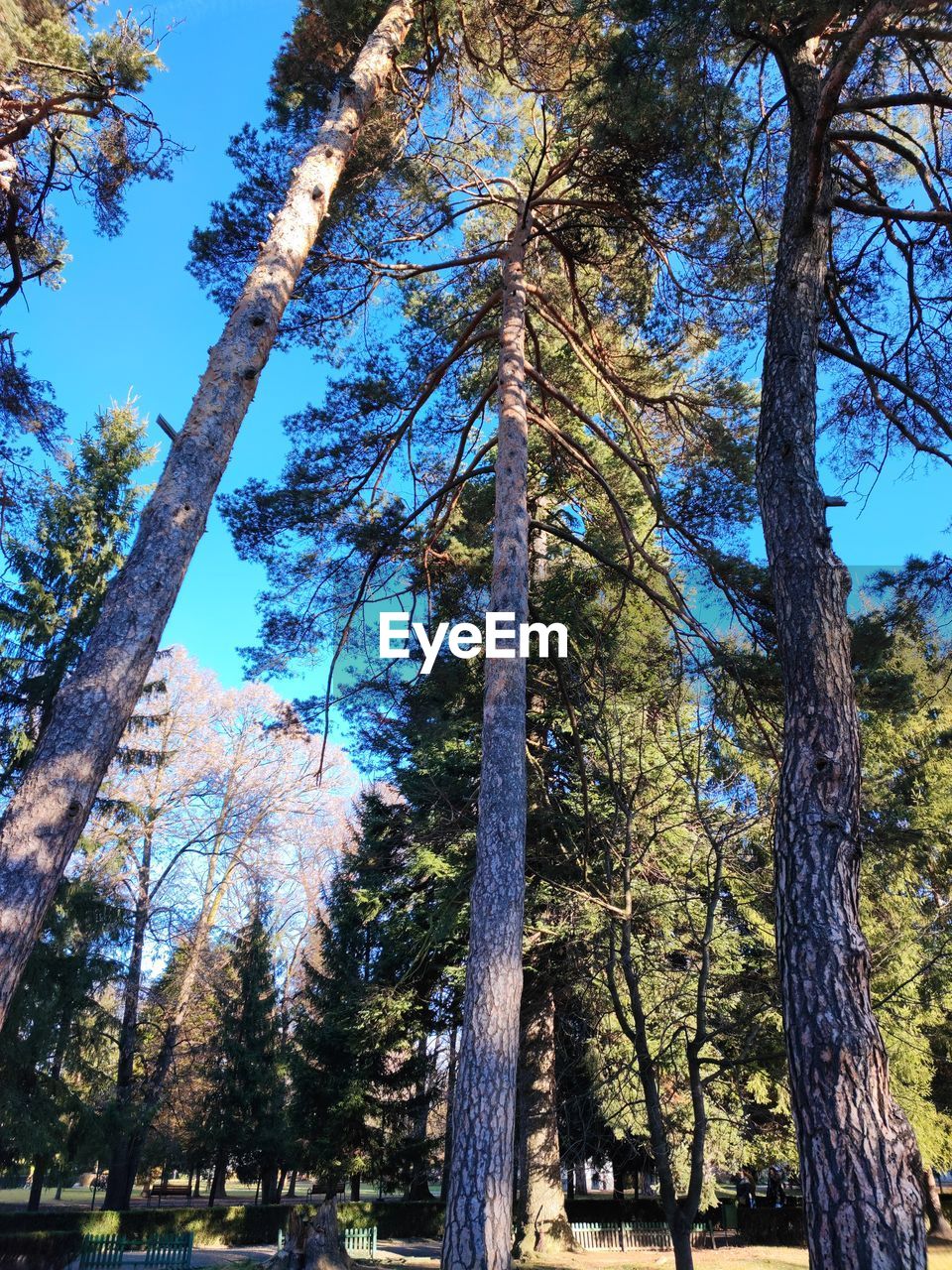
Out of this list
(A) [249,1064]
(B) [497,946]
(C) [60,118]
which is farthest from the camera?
(A) [249,1064]

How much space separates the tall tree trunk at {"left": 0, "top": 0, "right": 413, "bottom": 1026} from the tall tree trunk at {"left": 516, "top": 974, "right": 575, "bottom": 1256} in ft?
29.1

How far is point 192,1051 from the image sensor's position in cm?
2030

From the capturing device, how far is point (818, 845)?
139 inches

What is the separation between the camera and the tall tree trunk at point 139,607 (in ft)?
11.0

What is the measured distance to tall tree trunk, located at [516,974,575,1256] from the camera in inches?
438

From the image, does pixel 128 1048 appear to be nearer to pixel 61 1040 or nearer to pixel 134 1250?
pixel 134 1250

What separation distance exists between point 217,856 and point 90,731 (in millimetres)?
16838

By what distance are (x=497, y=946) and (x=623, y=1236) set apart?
1384 centimetres

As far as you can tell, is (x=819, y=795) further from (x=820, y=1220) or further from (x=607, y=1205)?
(x=607, y=1205)

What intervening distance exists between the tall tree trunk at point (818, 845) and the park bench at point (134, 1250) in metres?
12.8

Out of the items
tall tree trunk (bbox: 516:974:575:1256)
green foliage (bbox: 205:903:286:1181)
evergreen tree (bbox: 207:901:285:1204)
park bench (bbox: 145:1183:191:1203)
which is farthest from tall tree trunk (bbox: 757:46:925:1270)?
park bench (bbox: 145:1183:191:1203)

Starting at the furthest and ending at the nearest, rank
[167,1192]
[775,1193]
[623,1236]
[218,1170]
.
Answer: [167,1192] < [218,1170] < [775,1193] < [623,1236]

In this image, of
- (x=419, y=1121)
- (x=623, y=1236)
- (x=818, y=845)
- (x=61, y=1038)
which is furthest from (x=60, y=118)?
(x=623, y=1236)

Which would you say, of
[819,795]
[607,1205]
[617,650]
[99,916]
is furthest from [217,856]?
[819,795]
